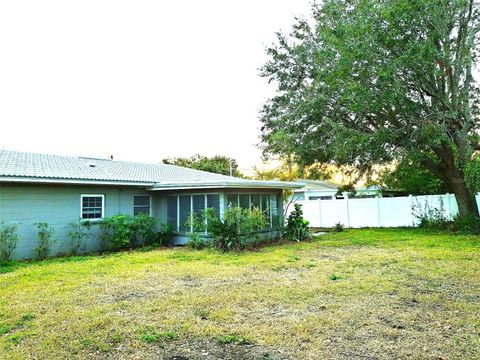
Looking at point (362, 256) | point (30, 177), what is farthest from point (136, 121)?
point (362, 256)

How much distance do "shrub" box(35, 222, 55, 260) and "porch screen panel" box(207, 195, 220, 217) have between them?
504cm

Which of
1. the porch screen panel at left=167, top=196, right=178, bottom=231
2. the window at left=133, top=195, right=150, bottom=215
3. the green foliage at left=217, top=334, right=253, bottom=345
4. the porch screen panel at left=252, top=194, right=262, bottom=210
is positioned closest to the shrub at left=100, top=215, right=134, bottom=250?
the window at left=133, top=195, right=150, bottom=215

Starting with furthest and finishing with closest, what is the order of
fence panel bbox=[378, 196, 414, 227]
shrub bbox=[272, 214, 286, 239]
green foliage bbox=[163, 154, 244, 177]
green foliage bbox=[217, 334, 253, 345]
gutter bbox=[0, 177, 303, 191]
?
green foliage bbox=[163, 154, 244, 177], fence panel bbox=[378, 196, 414, 227], shrub bbox=[272, 214, 286, 239], gutter bbox=[0, 177, 303, 191], green foliage bbox=[217, 334, 253, 345]

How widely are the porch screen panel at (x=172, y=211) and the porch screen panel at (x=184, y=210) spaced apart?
0.27 m

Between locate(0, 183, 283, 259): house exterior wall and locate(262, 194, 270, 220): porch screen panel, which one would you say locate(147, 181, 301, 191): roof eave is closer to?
locate(0, 183, 283, 259): house exterior wall

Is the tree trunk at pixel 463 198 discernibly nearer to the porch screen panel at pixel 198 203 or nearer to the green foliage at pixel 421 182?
the green foliage at pixel 421 182

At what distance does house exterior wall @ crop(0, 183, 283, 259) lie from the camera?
10.5 metres

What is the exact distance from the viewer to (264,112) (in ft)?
58.9

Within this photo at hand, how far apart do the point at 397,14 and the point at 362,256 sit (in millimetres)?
7697

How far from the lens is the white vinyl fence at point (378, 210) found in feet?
55.2

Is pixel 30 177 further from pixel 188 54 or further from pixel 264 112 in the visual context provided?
pixel 264 112

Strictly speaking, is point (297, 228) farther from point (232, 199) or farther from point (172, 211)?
point (172, 211)

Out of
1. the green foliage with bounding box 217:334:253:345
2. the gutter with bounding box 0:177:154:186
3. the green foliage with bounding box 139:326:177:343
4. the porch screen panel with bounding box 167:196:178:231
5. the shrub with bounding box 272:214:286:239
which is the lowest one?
the green foliage with bounding box 217:334:253:345

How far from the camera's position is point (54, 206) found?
448 inches
